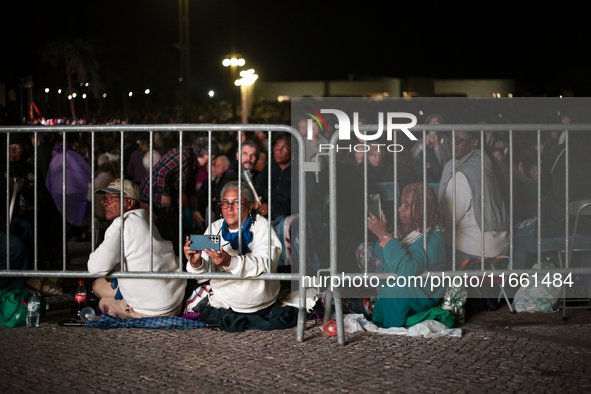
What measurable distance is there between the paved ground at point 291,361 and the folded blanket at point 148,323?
95mm

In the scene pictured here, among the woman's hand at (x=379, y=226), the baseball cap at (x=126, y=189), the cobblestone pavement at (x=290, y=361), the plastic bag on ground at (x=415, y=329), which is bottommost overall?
the cobblestone pavement at (x=290, y=361)

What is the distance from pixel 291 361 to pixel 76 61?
17948mm

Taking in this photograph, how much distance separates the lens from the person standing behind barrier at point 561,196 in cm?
564

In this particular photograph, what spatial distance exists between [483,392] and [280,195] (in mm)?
3561

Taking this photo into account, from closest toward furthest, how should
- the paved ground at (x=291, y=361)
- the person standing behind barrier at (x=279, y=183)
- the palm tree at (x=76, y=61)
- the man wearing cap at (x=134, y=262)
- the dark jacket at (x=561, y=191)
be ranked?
the paved ground at (x=291, y=361) < the man wearing cap at (x=134, y=262) < the dark jacket at (x=561, y=191) < the person standing behind barrier at (x=279, y=183) < the palm tree at (x=76, y=61)

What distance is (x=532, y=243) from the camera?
230 inches

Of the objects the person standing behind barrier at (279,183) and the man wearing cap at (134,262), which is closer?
the man wearing cap at (134,262)

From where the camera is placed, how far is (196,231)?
24.6 ft

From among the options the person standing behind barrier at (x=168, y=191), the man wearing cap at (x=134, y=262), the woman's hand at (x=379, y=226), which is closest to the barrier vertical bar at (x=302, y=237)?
the woman's hand at (x=379, y=226)

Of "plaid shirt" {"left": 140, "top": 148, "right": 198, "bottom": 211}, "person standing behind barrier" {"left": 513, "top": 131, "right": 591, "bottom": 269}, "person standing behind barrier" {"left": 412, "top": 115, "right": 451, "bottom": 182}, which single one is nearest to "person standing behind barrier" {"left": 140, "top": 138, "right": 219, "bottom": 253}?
"plaid shirt" {"left": 140, "top": 148, "right": 198, "bottom": 211}

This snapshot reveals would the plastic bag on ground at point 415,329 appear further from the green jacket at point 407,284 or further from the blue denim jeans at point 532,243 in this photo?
the blue denim jeans at point 532,243

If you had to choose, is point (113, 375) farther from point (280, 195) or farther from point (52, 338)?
point (280, 195)

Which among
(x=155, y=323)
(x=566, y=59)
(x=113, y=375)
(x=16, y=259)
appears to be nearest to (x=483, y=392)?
(x=113, y=375)

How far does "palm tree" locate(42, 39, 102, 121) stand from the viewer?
17.1m
